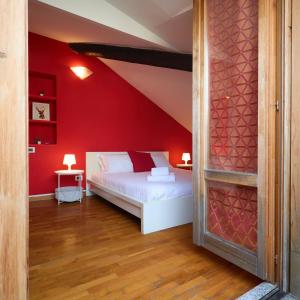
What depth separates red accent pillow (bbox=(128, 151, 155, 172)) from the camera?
171 inches

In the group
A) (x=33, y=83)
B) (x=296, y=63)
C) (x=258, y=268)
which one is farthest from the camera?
(x=33, y=83)

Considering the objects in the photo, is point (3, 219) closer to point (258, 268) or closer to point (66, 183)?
point (258, 268)

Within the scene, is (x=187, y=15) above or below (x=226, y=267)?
above

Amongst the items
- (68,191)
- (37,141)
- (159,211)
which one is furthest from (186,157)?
(37,141)

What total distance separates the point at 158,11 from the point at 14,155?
105 inches

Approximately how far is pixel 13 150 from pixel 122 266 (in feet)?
4.99

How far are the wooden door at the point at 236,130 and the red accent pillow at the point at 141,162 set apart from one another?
2338 millimetres

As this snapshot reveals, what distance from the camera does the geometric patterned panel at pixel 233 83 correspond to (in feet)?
5.64

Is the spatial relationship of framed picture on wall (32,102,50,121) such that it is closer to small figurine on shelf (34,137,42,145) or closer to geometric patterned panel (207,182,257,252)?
small figurine on shelf (34,137,42,145)

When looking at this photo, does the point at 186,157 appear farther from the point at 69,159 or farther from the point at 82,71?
the point at 82,71

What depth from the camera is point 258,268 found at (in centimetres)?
160

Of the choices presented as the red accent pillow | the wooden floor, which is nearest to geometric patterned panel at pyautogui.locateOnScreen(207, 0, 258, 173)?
the wooden floor

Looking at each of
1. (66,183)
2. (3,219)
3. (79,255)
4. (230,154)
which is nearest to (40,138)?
(66,183)

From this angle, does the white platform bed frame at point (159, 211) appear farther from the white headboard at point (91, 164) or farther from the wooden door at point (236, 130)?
the white headboard at point (91, 164)
